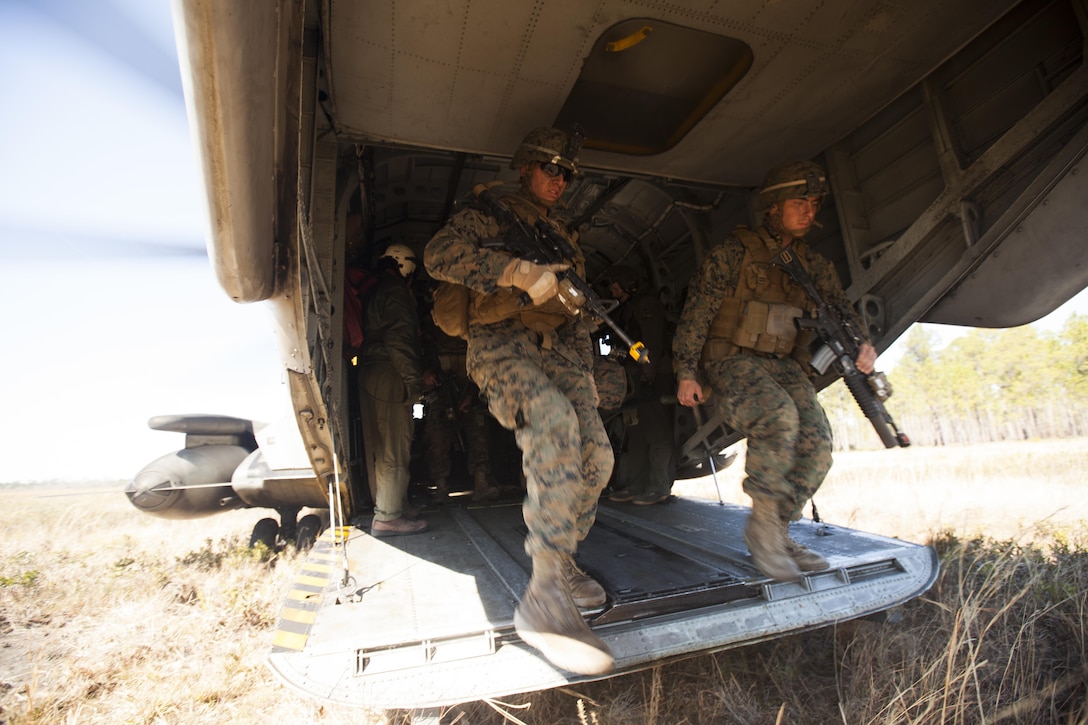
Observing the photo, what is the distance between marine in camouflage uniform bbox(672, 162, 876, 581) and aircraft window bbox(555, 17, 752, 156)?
0.60 m

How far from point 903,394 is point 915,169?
48.2 metres

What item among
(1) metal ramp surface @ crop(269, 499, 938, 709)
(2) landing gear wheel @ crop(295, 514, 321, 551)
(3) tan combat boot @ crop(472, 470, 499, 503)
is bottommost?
(1) metal ramp surface @ crop(269, 499, 938, 709)

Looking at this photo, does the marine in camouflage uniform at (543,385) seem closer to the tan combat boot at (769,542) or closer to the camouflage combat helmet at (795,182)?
the tan combat boot at (769,542)

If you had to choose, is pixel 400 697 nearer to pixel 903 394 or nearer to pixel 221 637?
pixel 221 637

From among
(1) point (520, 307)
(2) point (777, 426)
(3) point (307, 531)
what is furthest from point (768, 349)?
(3) point (307, 531)

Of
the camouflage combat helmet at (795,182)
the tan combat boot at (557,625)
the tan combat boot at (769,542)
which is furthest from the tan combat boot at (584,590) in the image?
the camouflage combat helmet at (795,182)

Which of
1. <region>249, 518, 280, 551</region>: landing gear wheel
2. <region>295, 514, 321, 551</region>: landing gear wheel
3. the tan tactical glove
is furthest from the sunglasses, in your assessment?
<region>249, 518, 280, 551</region>: landing gear wheel

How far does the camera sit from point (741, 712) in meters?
2.12

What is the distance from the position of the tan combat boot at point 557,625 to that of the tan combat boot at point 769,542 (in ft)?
3.31

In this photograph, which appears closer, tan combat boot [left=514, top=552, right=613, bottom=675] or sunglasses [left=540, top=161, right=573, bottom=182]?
tan combat boot [left=514, top=552, right=613, bottom=675]

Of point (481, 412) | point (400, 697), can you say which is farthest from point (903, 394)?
point (400, 697)

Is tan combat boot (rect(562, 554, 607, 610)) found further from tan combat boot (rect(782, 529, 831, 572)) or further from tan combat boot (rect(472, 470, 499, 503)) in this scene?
tan combat boot (rect(472, 470, 499, 503))

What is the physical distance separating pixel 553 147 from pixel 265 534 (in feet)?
17.0

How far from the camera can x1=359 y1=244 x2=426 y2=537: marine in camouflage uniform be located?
3676 mm
